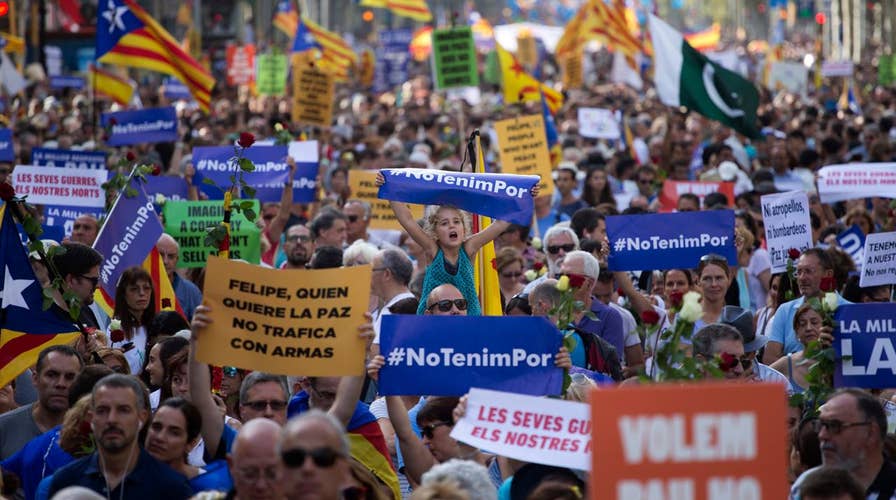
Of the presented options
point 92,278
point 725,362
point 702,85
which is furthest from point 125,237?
point 702,85

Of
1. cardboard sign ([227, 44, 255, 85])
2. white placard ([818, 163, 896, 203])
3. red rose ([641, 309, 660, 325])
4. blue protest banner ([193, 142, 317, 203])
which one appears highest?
cardboard sign ([227, 44, 255, 85])

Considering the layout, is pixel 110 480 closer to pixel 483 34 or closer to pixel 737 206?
pixel 737 206

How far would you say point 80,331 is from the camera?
8.32 meters

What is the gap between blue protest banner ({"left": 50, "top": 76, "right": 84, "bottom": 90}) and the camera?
3438 centimetres

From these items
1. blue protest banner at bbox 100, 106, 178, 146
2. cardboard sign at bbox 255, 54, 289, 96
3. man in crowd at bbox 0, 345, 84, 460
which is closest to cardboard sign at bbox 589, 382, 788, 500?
man in crowd at bbox 0, 345, 84, 460

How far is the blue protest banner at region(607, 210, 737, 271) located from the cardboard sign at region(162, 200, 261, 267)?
2582 millimetres

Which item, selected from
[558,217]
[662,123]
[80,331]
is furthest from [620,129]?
[80,331]

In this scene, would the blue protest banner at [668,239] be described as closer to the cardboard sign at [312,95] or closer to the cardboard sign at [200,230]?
the cardboard sign at [200,230]

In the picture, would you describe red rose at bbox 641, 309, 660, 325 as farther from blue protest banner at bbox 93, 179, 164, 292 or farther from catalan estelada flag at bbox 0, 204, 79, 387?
blue protest banner at bbox 93, 179, 164, 292

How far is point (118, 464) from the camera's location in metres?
6.05

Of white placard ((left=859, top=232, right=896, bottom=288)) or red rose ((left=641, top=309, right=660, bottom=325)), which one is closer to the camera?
red rose ((left=641, top=309, right=660, bottom=325))

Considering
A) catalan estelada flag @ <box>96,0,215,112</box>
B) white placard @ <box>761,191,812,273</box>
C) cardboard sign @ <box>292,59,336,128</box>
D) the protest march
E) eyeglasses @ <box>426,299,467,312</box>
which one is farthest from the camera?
cardboard sign @ <box>292,59,336,128</box>

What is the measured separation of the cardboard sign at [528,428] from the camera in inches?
241

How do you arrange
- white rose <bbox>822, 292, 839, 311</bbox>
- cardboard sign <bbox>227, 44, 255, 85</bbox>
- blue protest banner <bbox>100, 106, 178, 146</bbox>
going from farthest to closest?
cardboard sign <bbox>227, 44, 255, 85</bbox> → blue protest banner <bbox>100, 106, 178, 146</bbox> → white rose <bbox>822, 292, 839, 311</bbox>
